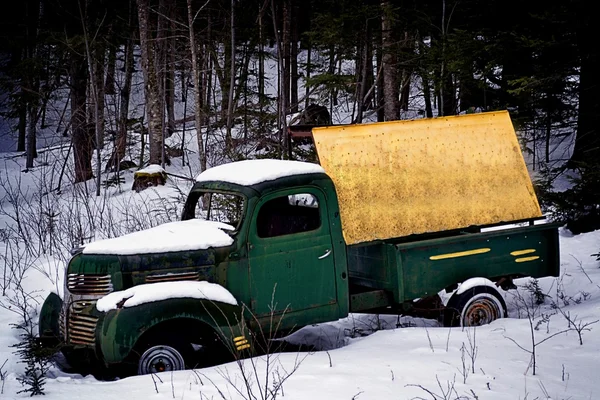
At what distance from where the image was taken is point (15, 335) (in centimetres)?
668

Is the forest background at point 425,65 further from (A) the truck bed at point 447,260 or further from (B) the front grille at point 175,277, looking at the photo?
(B) the front grille at point 175,277

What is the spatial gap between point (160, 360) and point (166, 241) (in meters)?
1.08

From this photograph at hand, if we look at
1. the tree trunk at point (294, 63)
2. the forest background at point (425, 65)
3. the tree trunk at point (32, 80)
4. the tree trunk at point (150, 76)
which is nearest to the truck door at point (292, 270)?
the forest background at point (425, 65)

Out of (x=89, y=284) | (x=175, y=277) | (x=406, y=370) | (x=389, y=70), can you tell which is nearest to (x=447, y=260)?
(x=406, y=370)

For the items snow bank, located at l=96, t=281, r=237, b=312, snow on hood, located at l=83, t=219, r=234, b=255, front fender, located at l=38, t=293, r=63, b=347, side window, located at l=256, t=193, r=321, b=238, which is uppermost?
side window, located at l=256, t=193, r=321, b=238

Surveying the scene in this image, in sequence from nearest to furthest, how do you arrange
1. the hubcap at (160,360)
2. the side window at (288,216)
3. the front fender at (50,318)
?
the hubcap at (160,360) < the front fender at (50,318) < the side window at (288,216)

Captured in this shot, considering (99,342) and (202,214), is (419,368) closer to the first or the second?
(99,342)

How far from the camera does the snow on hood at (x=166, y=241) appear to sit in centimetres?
580

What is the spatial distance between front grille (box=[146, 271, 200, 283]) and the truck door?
0.53 metres

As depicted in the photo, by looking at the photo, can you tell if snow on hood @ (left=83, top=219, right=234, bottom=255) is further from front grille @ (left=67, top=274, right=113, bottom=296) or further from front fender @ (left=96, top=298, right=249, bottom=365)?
front fender @ (left=96, top=298, right=249, bottom=365)

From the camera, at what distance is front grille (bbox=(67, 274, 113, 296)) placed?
5.70 m

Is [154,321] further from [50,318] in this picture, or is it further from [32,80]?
[32,80]

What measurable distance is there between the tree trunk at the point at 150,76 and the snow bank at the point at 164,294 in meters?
13.4


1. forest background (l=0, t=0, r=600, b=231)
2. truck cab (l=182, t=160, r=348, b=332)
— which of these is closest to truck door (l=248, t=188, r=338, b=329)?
truck cab (l=182, t=160, r=348, b=332)
